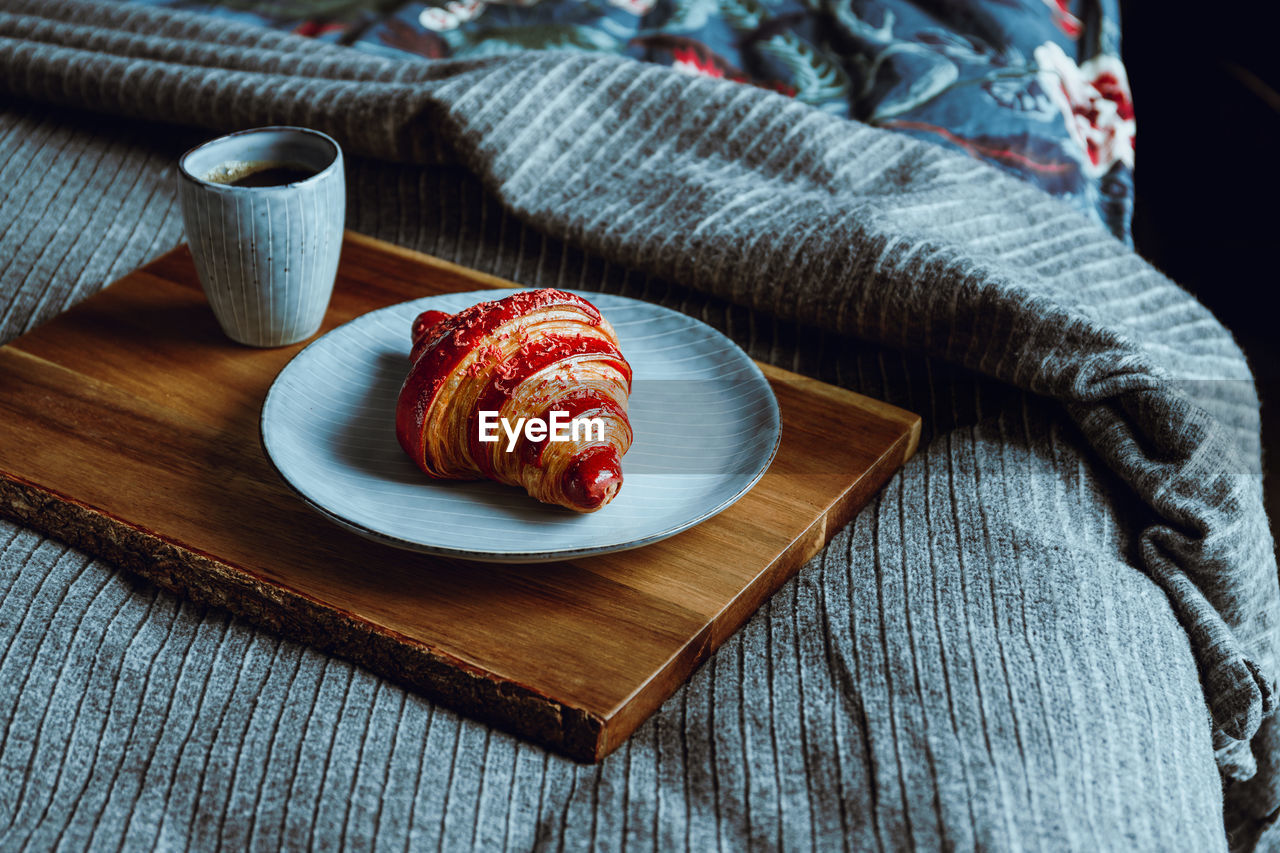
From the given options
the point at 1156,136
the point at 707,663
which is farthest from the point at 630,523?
the point at 1156,136

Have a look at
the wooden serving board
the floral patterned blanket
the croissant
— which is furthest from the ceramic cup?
the floral patterned blanket

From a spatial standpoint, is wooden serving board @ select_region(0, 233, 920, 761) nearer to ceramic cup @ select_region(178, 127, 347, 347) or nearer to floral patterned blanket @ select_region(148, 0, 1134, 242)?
ceramic cup @ select_region(178, 127, 347, 347)

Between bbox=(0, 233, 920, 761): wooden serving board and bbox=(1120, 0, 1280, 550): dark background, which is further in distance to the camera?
bbox=(1120, 0, 1280, 550): dark background

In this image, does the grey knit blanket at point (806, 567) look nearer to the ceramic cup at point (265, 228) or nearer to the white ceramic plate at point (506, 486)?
the white ceramic plate at point (506, 486)

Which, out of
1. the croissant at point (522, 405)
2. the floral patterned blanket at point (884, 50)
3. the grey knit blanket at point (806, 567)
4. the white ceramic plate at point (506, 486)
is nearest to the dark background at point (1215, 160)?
the floral patterned blanket at point (884, 50)

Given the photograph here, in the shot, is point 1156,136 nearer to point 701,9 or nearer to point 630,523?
point 701,9

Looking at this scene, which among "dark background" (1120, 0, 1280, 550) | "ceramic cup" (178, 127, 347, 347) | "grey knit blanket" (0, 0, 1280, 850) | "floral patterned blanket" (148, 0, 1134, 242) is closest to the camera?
"grey knit blanket" (0, 0, 1280, 850)
